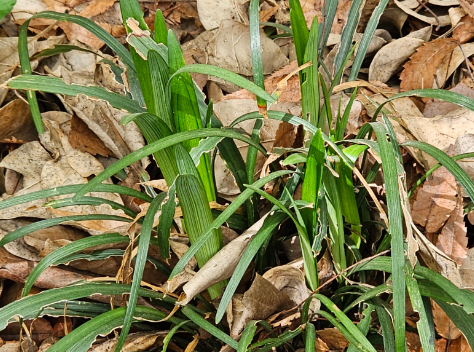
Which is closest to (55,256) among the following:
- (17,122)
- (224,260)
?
(224,260)

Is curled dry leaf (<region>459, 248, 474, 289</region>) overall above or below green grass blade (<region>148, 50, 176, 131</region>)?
below

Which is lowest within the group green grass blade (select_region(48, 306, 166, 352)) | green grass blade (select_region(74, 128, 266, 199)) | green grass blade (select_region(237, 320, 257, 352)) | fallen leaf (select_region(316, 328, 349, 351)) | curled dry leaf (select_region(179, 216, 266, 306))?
fallen leaf (select_region(316, 328, 349, 351))

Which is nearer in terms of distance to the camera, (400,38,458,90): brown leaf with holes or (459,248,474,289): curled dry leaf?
(459,248,474,289): curled dry leaf

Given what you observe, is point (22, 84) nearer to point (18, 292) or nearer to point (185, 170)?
point (185, 170)

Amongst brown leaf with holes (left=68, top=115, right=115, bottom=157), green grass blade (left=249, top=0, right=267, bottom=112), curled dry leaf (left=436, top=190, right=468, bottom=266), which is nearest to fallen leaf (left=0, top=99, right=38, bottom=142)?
brown leaf with holes (left=68, top=115, right=115, bottom=157)

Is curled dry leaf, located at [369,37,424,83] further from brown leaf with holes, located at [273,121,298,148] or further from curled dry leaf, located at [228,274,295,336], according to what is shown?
curled dry leaf, located at [228,274,295,336]

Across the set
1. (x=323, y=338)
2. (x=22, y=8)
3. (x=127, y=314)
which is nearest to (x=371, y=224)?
(x=323, y=338)

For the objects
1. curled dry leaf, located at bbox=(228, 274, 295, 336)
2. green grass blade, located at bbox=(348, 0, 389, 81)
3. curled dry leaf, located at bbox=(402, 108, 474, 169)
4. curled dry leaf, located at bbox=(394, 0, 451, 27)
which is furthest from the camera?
curled dry leaf, located at bbox=(394, 0, 451, 27)
